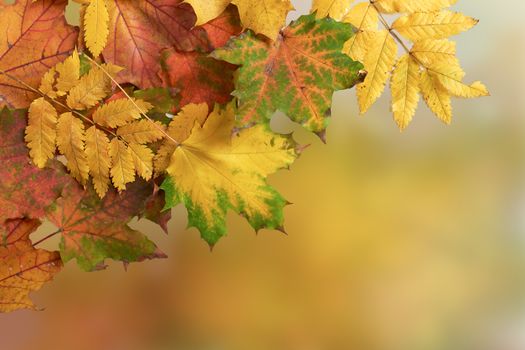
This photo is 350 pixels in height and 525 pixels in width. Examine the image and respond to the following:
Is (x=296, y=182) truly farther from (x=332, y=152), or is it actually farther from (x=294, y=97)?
(x=294, y=97)

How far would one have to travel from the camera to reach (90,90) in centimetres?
63

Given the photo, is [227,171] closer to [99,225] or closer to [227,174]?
[227,174]

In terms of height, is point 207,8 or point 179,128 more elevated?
point 207,8

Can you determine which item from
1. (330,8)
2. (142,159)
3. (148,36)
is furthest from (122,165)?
(330,8)

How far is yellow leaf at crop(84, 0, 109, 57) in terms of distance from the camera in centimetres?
62

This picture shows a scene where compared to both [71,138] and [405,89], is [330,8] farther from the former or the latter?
[71,138]

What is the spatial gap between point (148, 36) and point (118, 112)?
0.08 metres

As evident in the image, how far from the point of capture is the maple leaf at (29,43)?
636 mm

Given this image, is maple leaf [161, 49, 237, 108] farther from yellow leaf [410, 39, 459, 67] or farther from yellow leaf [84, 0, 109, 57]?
yellow leaf [410, 39, 459, 67]

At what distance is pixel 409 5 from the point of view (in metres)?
0.67

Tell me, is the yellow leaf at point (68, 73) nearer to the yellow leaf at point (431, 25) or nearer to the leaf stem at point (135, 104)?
the leaf stem at point (135, 104)

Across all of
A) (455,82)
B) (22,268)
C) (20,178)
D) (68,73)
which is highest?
(455,82)

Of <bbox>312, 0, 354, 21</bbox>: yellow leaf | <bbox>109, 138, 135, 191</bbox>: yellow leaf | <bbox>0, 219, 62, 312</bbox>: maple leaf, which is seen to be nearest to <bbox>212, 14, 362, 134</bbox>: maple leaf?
<bbox>312, 0, 354, 21</bbox>: yellow leaf

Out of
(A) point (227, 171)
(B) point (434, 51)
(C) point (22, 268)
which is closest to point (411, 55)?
(B) point (434, 51)
